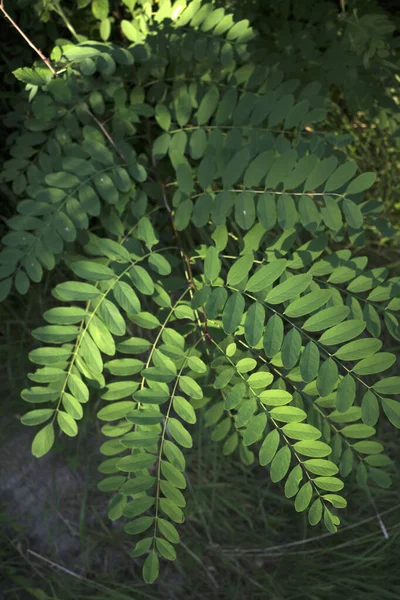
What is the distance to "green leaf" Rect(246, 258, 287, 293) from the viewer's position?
3.59 ft

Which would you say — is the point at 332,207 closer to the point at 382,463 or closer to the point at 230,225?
the point at 382,463

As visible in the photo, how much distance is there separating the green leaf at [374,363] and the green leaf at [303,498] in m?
0.22

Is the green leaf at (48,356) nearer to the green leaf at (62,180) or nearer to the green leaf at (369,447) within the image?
the green leaf at (62,180)

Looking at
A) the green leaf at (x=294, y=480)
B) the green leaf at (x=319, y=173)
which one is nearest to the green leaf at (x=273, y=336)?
the green leaf at (x=294, y=480)

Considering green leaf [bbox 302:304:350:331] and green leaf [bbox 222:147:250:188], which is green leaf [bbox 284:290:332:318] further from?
green leaf [bbox 222:147:250:188]

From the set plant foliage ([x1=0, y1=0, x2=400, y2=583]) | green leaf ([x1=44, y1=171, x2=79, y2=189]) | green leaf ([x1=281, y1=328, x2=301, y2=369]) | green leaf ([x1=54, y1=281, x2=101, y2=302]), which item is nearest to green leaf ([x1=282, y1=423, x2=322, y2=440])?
plant foliage ([x1=0, y1=0, x2=400, y2=583])

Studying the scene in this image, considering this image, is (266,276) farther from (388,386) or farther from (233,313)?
(388,386)

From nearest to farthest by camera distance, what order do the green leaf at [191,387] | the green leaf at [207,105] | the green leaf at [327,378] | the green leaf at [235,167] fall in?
the green leaf at [327,378] → the green leaf at [191,387] → the green leaf at [235,167] → the green leaf at [207,105]

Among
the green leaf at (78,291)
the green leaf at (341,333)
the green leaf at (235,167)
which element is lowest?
the green leaf at (341,333)

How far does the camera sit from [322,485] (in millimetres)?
1075

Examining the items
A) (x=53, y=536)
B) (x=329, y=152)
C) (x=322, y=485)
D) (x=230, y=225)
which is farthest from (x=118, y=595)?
(x=329, y=152)

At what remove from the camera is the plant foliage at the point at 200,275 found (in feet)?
3.54

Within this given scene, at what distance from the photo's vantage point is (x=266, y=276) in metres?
1.10

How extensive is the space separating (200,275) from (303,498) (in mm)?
489
